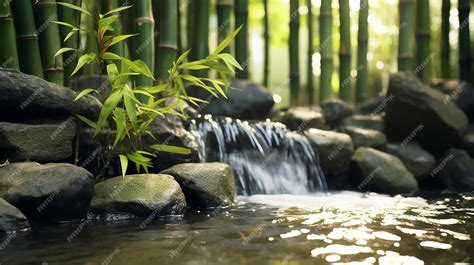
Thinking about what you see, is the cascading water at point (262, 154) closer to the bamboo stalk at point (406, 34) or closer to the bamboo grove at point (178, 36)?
the bamboo grove at point (178, 36)

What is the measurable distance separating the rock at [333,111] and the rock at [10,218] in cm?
407

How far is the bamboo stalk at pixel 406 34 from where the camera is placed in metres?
6.21

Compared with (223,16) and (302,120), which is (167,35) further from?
(302,120)

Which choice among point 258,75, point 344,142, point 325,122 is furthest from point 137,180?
point 258,75

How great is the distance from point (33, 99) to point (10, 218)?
36.2 inches

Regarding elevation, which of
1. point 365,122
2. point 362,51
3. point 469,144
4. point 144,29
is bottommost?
point 469,144

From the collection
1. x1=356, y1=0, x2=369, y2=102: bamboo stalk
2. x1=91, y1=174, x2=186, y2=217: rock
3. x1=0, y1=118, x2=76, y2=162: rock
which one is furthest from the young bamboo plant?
x1=356, y1=0, x2=369, y2=102: bamboo stalk

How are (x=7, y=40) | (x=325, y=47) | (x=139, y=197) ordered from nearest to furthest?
(x=139, y=197) → (x=7, y=40) → (x=325, y=47)

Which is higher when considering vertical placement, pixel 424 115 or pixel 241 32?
pixel 241 32

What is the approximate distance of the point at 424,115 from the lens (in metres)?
5.57

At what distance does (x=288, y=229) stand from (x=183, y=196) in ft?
2.98

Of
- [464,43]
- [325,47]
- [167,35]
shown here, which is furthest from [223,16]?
[464,43]

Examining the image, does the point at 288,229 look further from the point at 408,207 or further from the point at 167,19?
the point at 167,19

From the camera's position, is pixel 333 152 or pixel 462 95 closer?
pixel 333 152
